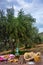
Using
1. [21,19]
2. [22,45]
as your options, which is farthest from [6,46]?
[21,19]

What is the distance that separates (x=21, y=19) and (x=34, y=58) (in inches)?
525

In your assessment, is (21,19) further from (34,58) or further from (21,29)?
(34,58)

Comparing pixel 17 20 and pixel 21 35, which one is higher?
pixel 17 20

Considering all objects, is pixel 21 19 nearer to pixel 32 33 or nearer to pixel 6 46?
pixel 32 33

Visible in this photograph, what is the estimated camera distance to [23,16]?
20.8 m

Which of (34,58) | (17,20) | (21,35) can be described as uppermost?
(17,20)

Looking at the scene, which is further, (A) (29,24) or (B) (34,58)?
(A) (29,24)

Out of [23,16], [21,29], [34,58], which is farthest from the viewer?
[23,16]

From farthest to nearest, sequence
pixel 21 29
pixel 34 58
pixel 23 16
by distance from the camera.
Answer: pixel 23 16, pixel 21 29, pixel 34 58

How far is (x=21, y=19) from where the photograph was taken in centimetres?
2028

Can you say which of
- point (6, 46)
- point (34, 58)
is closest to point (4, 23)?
point (6, 46)

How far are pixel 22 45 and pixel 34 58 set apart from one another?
13.0 m

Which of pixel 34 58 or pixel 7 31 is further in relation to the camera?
pixel 7 31

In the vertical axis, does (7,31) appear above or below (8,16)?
below
